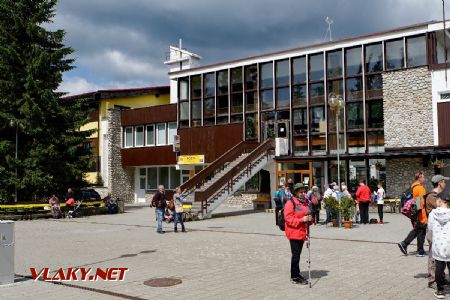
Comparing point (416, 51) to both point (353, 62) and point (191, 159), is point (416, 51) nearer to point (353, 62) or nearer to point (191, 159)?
point (353, 62)

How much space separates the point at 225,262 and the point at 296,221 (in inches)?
118

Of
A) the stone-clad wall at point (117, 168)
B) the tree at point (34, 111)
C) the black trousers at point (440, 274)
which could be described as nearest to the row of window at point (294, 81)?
the stone-clad wall at point (117, 168)

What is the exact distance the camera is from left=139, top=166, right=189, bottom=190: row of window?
129 ft

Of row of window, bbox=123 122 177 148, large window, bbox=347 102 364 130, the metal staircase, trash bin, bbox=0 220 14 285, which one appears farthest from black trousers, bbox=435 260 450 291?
row of window, bbox=123 122 177 148

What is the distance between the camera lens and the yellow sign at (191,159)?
1350 inches

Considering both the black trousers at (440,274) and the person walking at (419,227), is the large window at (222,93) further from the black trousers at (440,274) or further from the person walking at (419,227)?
the black trousers at (440,274)

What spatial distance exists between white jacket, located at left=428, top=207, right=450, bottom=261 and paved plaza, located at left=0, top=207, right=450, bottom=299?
68cm

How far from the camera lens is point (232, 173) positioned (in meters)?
26.1

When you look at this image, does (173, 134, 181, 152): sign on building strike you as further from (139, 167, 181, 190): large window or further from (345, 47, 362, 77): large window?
(345, 47, 362, 77): large window

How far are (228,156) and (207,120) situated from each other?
22.7ft

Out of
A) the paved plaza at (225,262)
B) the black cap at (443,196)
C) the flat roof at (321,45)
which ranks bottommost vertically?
the paved plaza at (225,262)

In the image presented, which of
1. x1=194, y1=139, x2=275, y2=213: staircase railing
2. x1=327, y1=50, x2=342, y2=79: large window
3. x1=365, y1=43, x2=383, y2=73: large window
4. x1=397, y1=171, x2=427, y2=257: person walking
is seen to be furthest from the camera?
x1=327, y1=50, x2=342, y2=79: large window

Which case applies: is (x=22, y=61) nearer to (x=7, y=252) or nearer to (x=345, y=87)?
(x=345, y=87)

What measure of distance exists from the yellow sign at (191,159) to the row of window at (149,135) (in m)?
2.85
